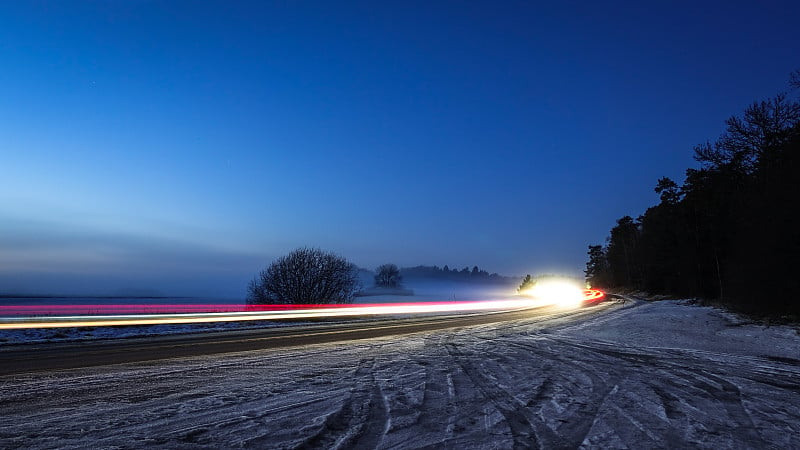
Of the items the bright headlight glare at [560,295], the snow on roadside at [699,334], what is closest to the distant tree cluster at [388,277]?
the bright headlight glare at [560,295]

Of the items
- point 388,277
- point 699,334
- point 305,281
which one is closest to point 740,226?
point 699,334

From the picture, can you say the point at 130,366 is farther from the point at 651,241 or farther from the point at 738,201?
the point at 651,241

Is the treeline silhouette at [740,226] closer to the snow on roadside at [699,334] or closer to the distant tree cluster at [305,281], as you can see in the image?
the snow on roadside at [699,334]

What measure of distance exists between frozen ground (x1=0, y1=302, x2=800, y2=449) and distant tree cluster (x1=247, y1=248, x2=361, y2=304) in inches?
1415

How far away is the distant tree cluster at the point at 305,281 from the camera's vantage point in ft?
153

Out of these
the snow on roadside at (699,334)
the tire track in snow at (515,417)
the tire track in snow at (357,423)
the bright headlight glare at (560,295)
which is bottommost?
the bright headlight glare at (560,295)

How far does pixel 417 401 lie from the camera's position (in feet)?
20.8

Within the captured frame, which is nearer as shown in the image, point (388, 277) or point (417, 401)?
point (417, 401)

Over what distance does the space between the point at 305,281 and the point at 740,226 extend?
3792 centimetres

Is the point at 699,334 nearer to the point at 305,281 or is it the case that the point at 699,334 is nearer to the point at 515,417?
the point at 515,417

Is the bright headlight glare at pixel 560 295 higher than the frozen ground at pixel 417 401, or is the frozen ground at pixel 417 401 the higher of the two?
the frozen ground at pixel 417 401

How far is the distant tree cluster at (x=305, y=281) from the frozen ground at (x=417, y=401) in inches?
1415

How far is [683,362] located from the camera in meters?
10.3

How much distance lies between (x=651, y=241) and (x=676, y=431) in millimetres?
55307
